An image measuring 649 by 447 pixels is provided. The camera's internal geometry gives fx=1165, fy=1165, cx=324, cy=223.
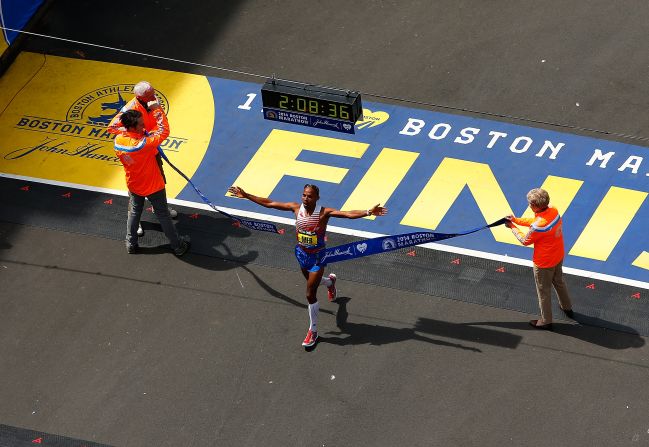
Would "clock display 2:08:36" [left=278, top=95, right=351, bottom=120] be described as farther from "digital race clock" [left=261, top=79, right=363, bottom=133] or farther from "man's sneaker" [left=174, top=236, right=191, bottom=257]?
"man's sneaker" [left=174, top=236, right=191, bottom=257]

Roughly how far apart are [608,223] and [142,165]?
676 centimetres

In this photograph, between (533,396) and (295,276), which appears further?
(295,276)

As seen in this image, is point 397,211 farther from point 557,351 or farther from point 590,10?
point 590,10

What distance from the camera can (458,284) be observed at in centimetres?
1620

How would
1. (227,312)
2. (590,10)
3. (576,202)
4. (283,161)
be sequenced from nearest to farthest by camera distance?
(227,312) < (576,202) < (283,161) < (590,10)

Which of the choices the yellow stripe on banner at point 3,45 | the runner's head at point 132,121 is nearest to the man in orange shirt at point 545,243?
the runner's head at point 132,121

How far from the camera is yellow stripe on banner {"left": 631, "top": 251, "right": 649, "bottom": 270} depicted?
53.1 feet

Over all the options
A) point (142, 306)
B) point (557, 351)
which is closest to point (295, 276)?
point (142, 306)

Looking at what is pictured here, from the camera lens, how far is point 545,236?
14.5 m

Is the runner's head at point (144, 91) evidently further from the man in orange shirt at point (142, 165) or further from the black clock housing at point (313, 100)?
the black clock housing at point (313, 100)

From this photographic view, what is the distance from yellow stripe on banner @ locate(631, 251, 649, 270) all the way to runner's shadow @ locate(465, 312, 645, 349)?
4.14 ft

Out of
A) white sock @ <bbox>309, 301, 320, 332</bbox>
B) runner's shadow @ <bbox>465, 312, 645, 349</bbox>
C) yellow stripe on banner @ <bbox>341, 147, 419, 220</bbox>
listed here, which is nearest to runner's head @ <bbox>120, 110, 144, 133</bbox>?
yellow stripe on banner @ <bbox>341, 147, 419, 220</bbox>

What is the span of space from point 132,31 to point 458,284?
9241 millimetres

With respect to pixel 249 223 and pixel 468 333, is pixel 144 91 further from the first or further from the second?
pixel 468 333
